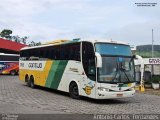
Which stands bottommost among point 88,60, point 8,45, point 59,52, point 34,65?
point 34,65

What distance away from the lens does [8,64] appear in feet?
172

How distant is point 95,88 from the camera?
18.5 meters

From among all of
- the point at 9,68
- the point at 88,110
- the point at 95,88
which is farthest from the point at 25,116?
the point at 9,68

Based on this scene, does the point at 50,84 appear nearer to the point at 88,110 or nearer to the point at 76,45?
the point at 76,45

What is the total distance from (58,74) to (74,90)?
2474 millimetres

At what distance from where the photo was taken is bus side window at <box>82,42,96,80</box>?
61.6 ft

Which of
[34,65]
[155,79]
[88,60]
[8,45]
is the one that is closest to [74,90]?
[88,60]

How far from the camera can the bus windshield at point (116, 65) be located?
1850cm

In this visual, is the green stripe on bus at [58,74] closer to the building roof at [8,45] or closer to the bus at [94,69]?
the bus at [94,69]

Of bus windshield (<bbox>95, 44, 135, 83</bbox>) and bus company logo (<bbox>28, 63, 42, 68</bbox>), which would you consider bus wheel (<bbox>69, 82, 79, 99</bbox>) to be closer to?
bus windshield (<bbox>95, 44, 135, 83</bbox>)

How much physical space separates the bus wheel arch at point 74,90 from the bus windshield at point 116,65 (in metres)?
2.56

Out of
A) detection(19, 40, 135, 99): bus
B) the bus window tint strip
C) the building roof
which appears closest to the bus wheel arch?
detection(19, 40, 135, 99): bus

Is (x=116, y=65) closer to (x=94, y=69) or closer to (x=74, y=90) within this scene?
(x=94, y=69)

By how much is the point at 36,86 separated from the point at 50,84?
14.4ft
